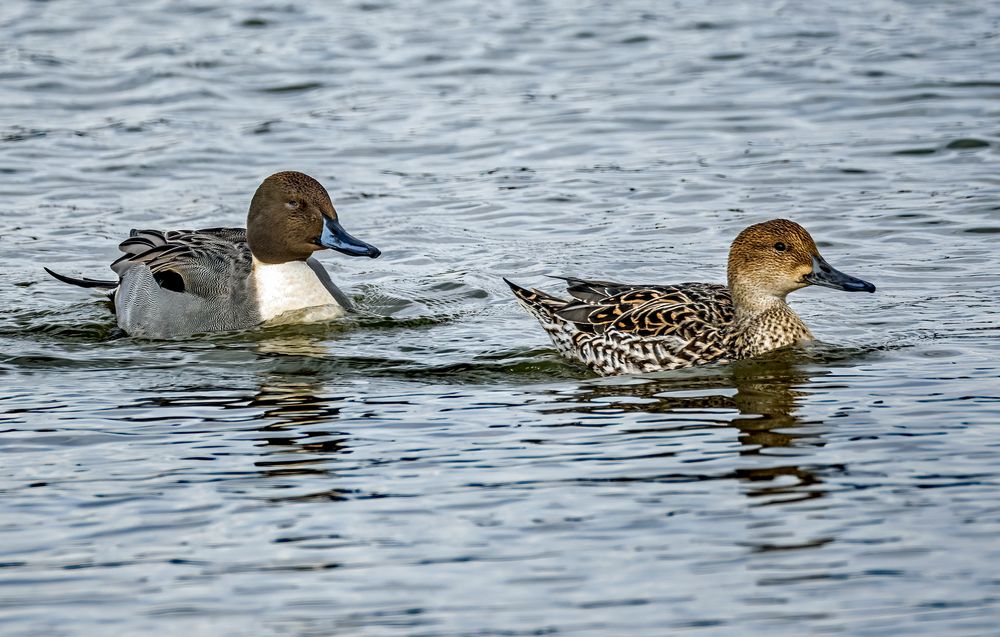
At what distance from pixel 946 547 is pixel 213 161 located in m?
11.0

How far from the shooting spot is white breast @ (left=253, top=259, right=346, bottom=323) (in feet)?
38.5

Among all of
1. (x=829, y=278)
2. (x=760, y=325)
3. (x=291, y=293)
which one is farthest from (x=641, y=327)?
(x=291, y=293)

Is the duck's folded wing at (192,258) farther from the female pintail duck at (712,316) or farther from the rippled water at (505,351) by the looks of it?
the female pintail duck at (712,316)

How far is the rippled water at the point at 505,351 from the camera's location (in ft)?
21.7

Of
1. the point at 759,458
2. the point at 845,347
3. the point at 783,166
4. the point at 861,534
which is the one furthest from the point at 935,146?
the point at 861,534

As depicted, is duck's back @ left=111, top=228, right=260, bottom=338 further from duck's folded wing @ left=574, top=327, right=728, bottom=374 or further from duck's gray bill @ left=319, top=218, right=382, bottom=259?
duck's folded wing @ left=574, top=327, right=728, bottom=374

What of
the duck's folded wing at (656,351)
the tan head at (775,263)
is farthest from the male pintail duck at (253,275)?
the tan head at (775,263)

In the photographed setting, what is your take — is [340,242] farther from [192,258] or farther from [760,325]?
[760,325]

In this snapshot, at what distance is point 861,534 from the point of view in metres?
7.00

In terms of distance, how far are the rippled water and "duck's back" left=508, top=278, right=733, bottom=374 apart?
250mm

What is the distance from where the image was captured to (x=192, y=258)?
11852mm

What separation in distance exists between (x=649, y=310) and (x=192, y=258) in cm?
347

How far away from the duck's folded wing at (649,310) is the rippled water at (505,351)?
360mm

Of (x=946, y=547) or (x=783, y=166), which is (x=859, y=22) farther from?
(x=946, y=547)
